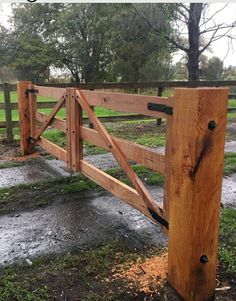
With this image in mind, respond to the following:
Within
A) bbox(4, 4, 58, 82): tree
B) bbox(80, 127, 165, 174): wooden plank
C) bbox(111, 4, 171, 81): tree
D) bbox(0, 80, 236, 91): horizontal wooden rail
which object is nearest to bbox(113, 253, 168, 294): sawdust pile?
bbox(80, 127, 165, 174): wooden plank

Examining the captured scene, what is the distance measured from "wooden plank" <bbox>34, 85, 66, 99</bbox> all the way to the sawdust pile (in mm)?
2583

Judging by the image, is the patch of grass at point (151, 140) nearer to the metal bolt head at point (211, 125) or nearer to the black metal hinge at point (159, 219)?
the black metal hinge at point (159, 219)

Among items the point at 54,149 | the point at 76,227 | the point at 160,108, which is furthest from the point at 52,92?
the point at 160,108

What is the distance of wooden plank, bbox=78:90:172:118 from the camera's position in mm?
2804

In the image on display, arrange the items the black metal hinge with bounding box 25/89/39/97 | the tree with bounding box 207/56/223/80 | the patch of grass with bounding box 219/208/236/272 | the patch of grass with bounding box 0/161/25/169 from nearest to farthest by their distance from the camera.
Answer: the patch of grass with bounding box 219/208/236/272, the patch of grass with bounding box 0/161/25/169, the black metal hinge with bounding box 25/89/39/97, the tree with bounding box 207/56/223/80

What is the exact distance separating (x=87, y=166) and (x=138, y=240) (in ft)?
4.39

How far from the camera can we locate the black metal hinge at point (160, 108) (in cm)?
262

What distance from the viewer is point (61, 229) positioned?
368 cm

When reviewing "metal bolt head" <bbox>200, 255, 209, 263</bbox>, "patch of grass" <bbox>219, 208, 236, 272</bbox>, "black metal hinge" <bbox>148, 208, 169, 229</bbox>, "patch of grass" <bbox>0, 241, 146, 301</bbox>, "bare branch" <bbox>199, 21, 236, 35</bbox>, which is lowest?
"patch of grass" <bbox>0, 241, 146, 301</bbox>

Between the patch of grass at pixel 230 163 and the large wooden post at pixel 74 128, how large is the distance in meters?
2.36

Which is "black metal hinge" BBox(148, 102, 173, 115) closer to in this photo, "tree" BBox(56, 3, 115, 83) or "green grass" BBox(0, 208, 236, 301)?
"green grass" BBox(0, 208, 236, 301)

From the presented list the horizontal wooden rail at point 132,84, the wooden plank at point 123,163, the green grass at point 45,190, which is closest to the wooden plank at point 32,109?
the horizontal wooden rail at point 132,84

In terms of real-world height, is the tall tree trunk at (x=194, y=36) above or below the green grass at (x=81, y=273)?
above

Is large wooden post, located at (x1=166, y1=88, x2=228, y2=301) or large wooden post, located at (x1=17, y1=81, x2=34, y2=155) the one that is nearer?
large wooden post, located at (x1=166, y1=88, x2=228, y2=301)
